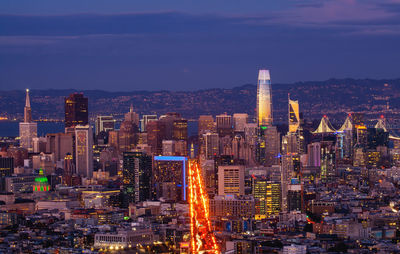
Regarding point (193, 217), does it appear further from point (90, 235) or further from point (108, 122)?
point (108, 122)

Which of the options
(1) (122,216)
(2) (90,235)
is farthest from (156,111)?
(2) (90,235)

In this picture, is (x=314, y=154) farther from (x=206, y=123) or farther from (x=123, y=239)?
(x=123, y=239)

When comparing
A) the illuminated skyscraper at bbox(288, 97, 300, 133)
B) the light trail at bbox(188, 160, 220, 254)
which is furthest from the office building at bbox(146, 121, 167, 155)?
the illuminated skyscraper at bbox(288, 97, 300, 133)

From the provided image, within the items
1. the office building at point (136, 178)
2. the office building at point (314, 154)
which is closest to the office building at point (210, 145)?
A: the office building at point (314, 154)

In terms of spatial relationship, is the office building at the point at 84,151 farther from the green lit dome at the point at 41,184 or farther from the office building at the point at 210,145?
the office building at the point at 210,145

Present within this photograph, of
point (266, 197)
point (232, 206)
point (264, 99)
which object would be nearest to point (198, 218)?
point (232, 206)

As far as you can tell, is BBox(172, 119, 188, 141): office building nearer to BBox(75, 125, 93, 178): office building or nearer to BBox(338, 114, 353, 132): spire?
BBox(75, 125, 93, 178): office building
